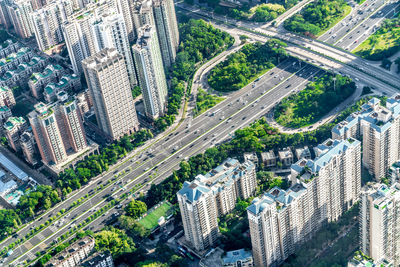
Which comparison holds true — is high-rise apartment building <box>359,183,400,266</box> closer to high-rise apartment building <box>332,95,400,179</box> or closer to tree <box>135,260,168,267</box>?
high-rise apartment building <box>332,95,400,179</box>

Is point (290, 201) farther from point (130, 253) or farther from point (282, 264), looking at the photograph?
point (130, 253)

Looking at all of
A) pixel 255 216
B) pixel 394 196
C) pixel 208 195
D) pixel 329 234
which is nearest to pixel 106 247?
pixel 208 195

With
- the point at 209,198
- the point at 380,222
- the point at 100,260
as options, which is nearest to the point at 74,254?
the point at 100,260

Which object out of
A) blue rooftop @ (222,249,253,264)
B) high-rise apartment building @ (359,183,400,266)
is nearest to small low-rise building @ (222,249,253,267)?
blue rooftop @ (222,249,253,264)

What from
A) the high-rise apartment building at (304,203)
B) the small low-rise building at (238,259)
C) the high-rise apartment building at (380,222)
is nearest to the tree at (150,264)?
the small low-rise building at (238,259)

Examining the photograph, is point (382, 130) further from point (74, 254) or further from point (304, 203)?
point (74, 254)

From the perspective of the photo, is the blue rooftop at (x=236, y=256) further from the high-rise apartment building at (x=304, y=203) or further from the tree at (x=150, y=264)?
the tree at (x=150, y=264)
